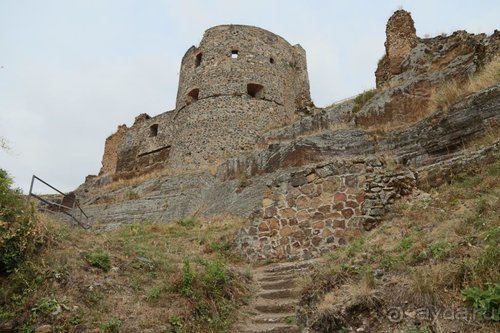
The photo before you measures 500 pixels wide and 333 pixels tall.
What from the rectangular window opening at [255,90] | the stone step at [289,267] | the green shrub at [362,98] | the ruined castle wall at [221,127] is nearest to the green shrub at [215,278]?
the stone step at [289,267]

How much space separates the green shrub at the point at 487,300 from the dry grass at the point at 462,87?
9.90m

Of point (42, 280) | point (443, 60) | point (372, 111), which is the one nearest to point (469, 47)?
point (443, 60)

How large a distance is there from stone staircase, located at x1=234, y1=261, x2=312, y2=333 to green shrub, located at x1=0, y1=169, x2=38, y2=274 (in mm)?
3224

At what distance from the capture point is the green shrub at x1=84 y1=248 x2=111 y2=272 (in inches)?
264

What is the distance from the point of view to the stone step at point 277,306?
657 centimetres

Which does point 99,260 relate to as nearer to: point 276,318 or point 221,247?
point 276,318

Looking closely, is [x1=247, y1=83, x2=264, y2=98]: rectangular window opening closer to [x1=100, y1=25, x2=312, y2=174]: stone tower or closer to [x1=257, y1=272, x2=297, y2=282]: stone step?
[x1=100, y1=25, x2=312, y2=174]: stone tower

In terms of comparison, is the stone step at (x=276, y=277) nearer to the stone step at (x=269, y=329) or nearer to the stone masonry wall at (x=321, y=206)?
the stone masonry wall at (x=321, y=206)

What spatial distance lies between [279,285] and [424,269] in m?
3.28

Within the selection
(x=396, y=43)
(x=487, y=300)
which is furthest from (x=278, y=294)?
(x=396, y=43)

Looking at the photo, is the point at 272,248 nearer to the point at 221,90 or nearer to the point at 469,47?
the point at 469,47

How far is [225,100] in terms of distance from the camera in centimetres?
2306

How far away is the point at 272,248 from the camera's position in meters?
9.19

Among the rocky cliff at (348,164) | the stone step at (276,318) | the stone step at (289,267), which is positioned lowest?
the stone step at (276,318)
